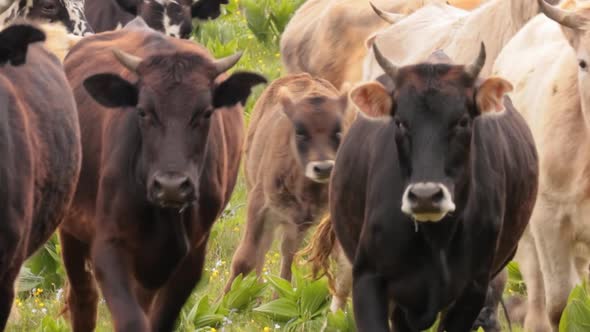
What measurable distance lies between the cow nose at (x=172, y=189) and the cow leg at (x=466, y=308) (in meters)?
1.34

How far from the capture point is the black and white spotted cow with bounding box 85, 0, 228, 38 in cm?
1499

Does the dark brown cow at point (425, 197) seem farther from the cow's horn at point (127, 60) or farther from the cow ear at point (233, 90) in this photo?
the cow's horn at point (127, 60)

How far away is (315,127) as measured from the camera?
11.3 metres

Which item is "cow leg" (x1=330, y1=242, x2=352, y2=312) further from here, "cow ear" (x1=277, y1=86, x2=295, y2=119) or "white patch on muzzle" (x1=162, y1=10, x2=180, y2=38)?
"white patch on muzzle" (x1=162, y1=10, x2=180, y2=38)

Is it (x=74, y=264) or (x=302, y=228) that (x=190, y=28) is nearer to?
(x=302, y=228)

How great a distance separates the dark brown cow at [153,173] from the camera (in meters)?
8.23

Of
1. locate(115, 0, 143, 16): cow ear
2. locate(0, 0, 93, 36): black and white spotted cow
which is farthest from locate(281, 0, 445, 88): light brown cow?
locate(0, 0, 93, 36): black and white spotted cow

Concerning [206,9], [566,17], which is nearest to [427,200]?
[566,17]

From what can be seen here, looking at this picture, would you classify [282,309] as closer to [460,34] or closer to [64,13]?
[460,34]

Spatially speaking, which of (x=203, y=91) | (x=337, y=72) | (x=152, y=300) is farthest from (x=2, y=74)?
(x=337, y=72)

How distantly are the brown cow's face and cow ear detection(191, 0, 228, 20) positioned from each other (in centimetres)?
429

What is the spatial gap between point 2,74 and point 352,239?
6.02 feet

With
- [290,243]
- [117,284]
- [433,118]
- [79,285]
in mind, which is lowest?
[290,243]

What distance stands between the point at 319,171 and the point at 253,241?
71 centimetres
